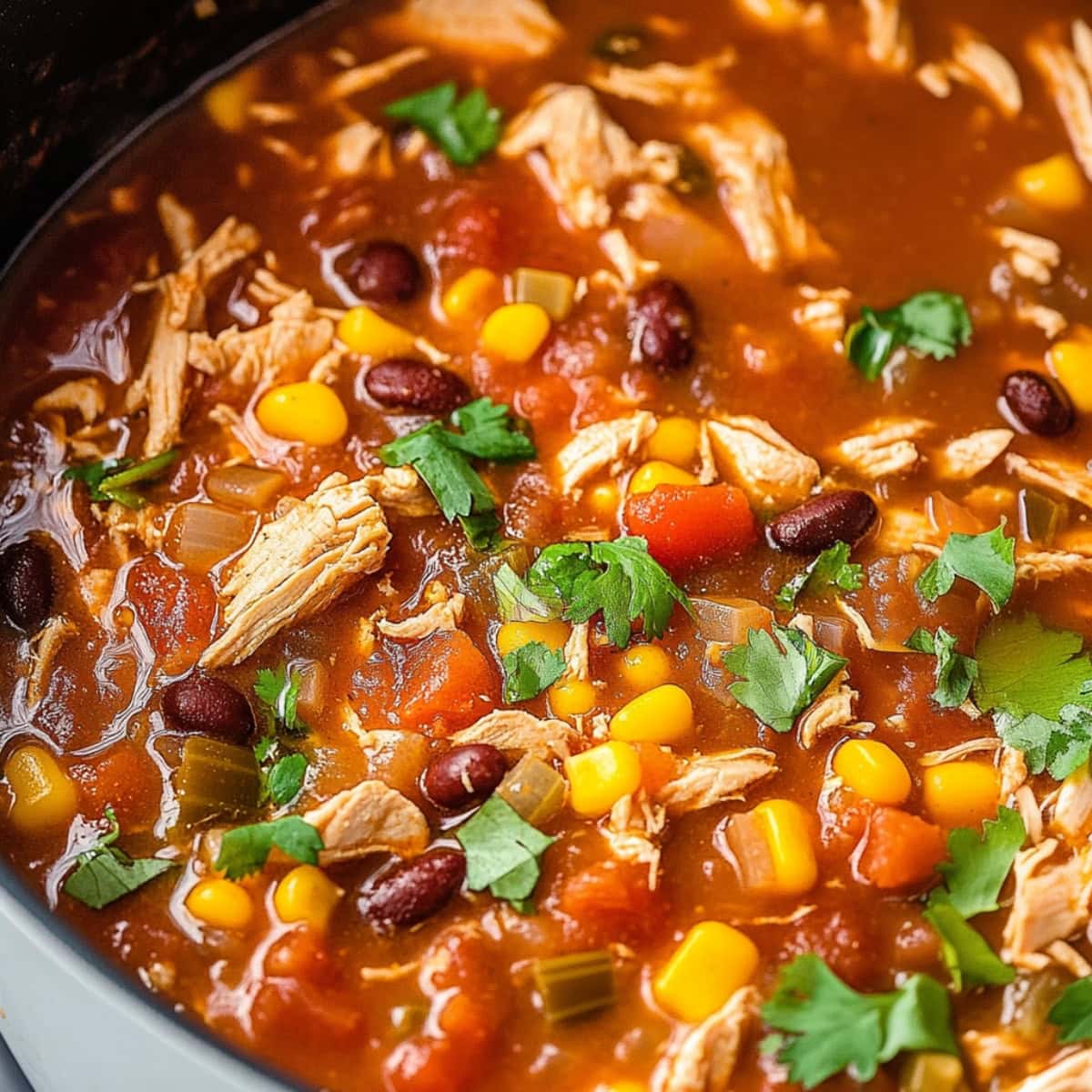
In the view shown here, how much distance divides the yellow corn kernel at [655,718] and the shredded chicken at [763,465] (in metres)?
0.65

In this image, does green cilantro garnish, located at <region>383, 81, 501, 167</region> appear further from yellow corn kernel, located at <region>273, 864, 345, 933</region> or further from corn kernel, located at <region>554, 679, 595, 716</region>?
yellow corn kernel, located at <region>273, 864, 345, 933</region>

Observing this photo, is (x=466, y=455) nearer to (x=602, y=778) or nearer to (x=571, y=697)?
(x=571, y=697)

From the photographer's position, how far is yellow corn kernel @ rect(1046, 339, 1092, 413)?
4.71m

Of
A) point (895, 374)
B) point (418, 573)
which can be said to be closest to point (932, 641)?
point (895, 374)

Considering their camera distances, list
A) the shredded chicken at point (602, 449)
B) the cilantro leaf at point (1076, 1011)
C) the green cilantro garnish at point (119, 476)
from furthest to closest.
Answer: the shredded chicken at point (602, 449), the green cilantro garnish at point (119, 476), the cilantro leaf at point (1076, 1011)

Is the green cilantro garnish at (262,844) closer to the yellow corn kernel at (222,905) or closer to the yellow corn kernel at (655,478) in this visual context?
the yellow corn kernel at (222,905)

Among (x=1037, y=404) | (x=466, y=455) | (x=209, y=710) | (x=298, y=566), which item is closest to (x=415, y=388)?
(x=466, y=455)

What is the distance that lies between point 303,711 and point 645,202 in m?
1.85

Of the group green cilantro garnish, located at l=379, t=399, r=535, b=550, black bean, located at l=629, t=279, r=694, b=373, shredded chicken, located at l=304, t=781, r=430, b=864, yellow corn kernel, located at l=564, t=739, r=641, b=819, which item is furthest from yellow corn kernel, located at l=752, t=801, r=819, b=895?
black bean, located at l=629, t=279, r=694, b=373

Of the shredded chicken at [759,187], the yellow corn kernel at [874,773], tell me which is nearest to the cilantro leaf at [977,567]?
the yellow corn kernel at [874,773]

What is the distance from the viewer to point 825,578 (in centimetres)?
435

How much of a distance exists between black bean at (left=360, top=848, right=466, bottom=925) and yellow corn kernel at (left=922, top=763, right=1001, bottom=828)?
1.16 meters

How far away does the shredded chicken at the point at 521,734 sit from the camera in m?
4.03

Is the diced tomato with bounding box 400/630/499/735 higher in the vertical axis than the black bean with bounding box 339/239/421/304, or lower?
lower
